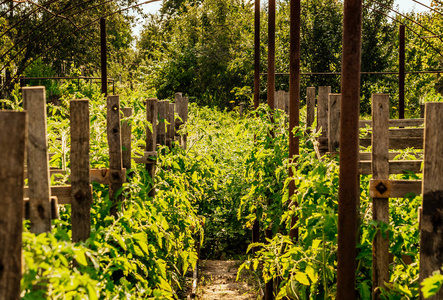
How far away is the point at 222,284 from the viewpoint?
7.63 meters

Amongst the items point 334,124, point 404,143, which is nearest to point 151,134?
point 334,124

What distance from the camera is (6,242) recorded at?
2.01 metres

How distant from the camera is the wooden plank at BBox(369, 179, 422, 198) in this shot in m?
3.37

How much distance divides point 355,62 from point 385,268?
131 cm

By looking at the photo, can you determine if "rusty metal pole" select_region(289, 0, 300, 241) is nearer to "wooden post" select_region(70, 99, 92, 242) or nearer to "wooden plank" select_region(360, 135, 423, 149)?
"wooden plank" select_region(360, 135, 423, 149)

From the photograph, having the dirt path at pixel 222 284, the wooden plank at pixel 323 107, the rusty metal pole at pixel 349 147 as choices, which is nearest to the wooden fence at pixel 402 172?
the rusty metal pole at pixel 349 147

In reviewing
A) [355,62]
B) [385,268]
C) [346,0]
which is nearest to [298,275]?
[385,268]

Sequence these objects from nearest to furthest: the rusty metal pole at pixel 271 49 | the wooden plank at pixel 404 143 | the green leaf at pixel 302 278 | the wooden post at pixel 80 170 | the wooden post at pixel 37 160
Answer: the wooden post at pixel 37 160
the wooden post at pixel 80 170
the green leaf at pixel 302 278
the wooden plank at pixel 404 143
the rusty metal pole at pixel 271 49

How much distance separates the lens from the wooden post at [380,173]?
3.47 meters

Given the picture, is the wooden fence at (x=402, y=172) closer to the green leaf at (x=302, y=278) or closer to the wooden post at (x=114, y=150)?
the green leaf at (x=302, y=278)

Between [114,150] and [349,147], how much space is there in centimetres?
173

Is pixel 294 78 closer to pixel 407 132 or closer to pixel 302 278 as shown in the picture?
pixel 407 132

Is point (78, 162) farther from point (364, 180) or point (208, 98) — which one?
point (208, 98)

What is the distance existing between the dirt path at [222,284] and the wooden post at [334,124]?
2.89 meters
